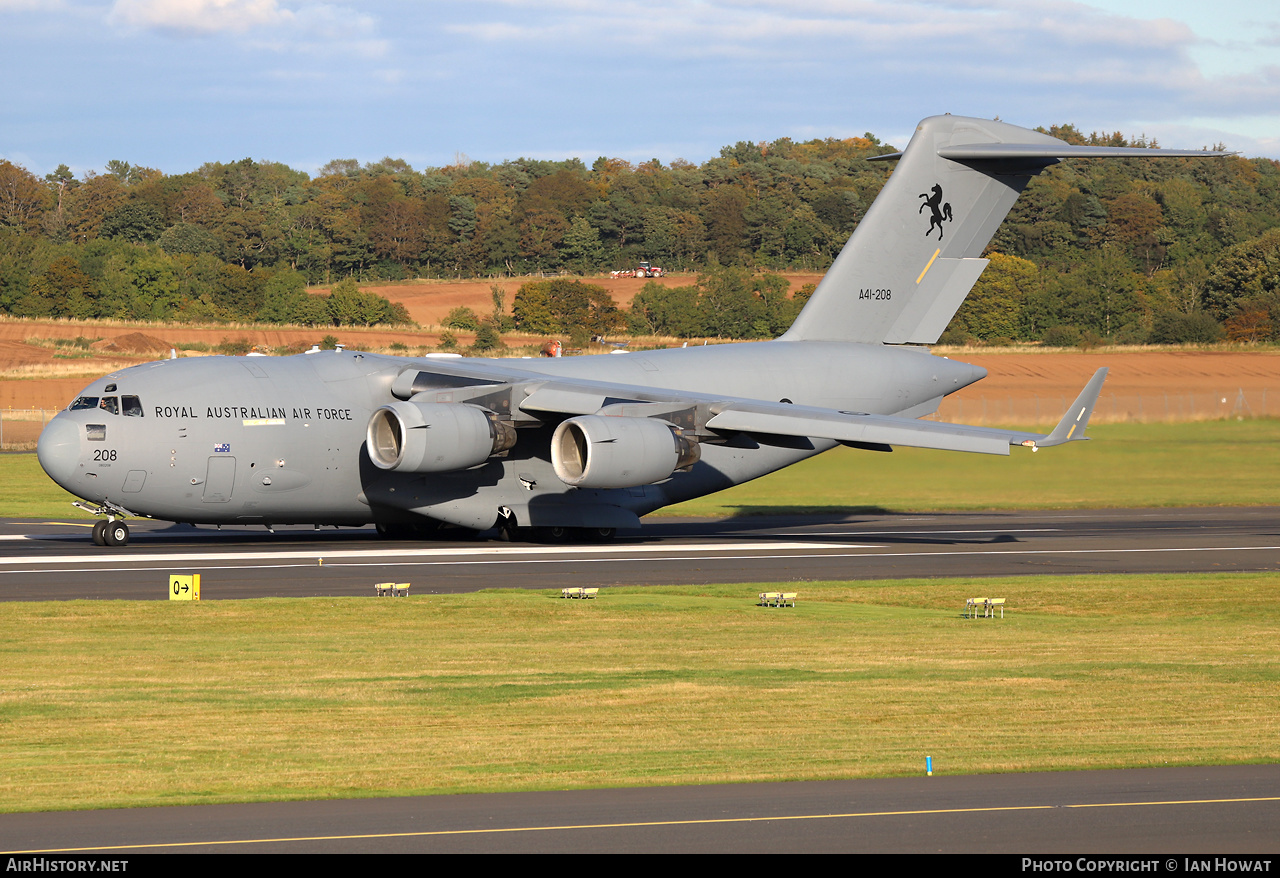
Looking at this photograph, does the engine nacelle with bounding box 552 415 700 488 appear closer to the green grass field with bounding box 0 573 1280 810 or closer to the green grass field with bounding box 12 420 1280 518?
the green grass field with bounding box 0 573 1280 810

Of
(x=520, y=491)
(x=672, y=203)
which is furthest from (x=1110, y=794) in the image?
(x=672, y=203)

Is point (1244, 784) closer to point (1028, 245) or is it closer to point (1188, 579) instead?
point (1188, 579)

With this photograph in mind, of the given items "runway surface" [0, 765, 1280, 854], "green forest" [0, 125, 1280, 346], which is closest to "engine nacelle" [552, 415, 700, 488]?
"runway surface" [0, 765, 1280, 854]

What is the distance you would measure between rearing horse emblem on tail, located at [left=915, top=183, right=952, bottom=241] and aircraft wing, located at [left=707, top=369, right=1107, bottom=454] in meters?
7.29

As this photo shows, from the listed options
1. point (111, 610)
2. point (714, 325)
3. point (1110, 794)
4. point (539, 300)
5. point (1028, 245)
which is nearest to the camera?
point (1110, 794)

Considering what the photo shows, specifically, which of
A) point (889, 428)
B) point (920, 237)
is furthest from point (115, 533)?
point (920, 237)

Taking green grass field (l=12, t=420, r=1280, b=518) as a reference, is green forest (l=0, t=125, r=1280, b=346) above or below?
above

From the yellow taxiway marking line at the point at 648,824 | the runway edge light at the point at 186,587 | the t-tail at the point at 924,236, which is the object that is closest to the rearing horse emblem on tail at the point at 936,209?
the t-tail at the point at 924,236

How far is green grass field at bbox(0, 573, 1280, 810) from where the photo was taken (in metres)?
9.59

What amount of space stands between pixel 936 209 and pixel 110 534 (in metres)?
16.4

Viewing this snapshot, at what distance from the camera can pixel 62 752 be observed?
32.7ft

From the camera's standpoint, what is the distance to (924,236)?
2973 centimetres

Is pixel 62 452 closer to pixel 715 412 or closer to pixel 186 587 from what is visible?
pixel 186 587
